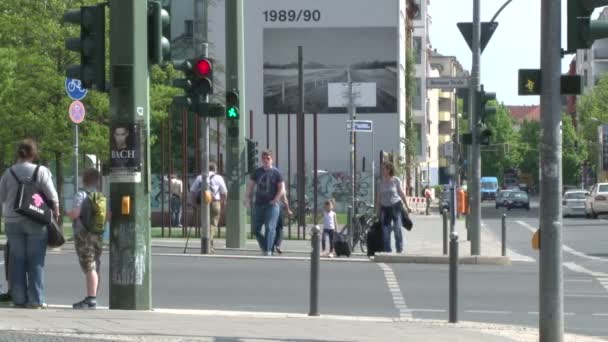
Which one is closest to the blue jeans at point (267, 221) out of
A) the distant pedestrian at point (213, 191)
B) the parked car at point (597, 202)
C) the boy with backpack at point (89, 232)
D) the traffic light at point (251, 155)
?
the traffic light at point (251, 155)

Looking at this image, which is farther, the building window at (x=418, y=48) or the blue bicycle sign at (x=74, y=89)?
the building window at (x=418, y=48)

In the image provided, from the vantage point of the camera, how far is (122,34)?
1333cm

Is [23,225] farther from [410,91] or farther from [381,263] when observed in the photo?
[410,91]

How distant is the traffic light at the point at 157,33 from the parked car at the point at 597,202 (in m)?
46.2

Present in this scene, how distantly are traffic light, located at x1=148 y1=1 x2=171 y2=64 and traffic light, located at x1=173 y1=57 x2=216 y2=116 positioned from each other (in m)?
6.25

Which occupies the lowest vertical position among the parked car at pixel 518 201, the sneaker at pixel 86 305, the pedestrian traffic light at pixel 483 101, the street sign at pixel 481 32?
the parked car at pixel 518 201

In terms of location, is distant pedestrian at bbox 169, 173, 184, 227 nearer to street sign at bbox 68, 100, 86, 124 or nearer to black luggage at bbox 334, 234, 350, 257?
street sign at bbox 68, 100, 86, 124

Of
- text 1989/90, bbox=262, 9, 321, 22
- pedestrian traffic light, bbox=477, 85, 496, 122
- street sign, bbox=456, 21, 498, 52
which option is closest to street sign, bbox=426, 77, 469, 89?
street sign, bbox=456, 21, 498, 52

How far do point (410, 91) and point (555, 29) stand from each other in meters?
77.3

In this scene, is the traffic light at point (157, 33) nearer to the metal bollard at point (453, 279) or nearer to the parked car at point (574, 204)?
the metal bollard at point (453, 279)

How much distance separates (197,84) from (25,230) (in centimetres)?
739

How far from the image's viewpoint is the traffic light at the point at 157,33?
531 inches

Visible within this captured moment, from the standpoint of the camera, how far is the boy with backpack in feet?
46.5

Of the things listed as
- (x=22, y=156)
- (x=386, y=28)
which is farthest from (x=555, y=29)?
(x=386, y=28)
